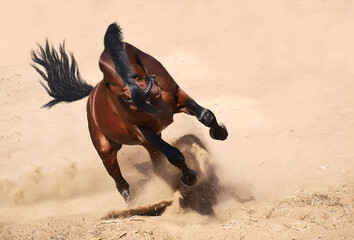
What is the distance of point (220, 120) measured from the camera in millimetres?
6449

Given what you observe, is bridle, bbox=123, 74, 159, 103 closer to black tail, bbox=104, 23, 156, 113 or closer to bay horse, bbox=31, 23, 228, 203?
bay horse, bbox=31, 23, 228, 203

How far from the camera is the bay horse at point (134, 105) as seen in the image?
3578 mm

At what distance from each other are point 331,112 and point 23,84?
5.46 metres

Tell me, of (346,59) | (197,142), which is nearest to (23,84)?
(197,142)

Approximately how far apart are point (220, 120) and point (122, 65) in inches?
124

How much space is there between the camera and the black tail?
3422 mm

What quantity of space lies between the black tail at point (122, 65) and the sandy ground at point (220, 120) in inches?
40.6

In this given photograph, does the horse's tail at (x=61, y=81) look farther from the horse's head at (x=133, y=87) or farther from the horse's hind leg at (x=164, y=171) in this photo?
the horse's head at (x=133, y=87)

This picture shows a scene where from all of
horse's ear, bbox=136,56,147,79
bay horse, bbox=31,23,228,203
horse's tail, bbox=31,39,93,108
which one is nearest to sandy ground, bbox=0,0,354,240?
bay horse, bbox=31,23,228,203

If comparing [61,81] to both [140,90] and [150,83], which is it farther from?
[140,90]

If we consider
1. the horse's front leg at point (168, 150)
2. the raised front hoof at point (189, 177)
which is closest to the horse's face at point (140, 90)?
the horse's front leg at point (168, 150)

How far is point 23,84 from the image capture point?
840cm

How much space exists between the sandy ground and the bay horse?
2.23ft

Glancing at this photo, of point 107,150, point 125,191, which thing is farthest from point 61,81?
point 125,191
